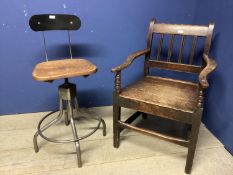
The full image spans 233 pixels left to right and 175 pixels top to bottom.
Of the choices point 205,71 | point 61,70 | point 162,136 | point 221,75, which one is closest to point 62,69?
point 61,70

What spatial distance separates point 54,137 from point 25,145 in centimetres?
23

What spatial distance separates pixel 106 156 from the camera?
1.67 meters

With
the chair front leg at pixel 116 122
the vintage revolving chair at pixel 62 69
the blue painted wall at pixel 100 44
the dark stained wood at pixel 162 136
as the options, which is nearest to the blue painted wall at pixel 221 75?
the blue painted wall at pixel 100 44

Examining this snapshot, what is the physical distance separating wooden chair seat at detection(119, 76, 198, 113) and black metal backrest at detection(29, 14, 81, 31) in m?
0.66

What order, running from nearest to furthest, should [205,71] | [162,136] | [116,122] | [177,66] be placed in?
[205,71], [162,136], [116,122], [177,66]

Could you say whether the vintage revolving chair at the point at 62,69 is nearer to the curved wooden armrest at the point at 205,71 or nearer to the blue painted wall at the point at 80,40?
the blue painted wall at the point at 80,40

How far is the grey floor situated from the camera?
1542 mm

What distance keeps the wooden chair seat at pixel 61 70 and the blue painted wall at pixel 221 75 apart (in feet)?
3.26

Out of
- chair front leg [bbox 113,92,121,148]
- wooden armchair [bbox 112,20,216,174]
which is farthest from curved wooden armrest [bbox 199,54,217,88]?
chair front leg [bbox 113,92,121,148]

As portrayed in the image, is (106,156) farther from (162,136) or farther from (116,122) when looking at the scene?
(162,136)

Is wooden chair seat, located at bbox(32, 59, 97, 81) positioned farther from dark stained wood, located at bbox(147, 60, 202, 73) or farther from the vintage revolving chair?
dark stained wood, located at bbox(147, 60, 202, 73)

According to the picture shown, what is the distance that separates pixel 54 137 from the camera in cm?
187

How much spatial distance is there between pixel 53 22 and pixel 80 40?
381 mm

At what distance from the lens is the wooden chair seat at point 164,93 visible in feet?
4.68
